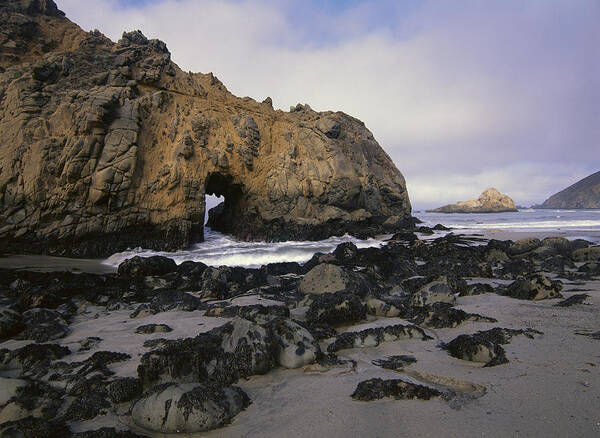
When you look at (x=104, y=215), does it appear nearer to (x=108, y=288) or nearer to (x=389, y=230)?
(x=108, y=288)

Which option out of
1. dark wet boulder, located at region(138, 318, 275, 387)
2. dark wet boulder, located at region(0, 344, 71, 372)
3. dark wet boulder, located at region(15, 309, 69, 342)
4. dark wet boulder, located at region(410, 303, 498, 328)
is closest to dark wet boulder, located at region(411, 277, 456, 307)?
dark wet boulder, located at region(410, 303, 498, 328)

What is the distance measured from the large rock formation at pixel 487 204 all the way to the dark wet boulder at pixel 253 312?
3267 inches

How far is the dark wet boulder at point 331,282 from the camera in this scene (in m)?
6.94

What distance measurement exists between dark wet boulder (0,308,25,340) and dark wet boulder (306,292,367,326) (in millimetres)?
4574

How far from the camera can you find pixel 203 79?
2277 centimetres

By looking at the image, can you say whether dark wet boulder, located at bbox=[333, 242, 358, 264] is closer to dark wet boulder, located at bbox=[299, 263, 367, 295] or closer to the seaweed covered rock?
dark wet boulder, located at bbox=[299, 263, 367, 295]

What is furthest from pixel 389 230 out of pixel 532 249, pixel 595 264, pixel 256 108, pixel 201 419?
pixel 201 419

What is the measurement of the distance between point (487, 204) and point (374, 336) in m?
88.4

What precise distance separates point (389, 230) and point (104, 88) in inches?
810

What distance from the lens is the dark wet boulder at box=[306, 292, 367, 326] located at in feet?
16.9

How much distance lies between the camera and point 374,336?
4266 millimetres

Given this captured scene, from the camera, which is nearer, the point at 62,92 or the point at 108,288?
the point at 108,288

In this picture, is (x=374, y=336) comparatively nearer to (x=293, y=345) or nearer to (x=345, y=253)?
(x=293, y=345)

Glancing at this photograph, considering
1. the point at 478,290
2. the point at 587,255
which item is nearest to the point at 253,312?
the point at 478,290
